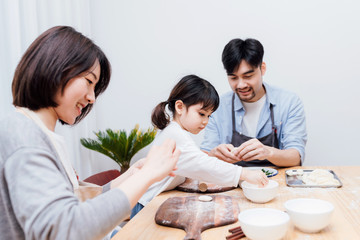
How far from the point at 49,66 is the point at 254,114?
1.82 metres

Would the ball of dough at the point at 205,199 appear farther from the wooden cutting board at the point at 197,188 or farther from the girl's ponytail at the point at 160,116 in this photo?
the girl's ponytail at the point at 160,116

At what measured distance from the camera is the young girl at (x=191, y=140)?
4.46ft

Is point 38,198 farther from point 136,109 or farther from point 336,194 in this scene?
point 136,109

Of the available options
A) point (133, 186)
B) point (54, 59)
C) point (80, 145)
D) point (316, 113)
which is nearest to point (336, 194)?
point (133, 186)

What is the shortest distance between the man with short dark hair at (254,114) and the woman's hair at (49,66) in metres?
1.11

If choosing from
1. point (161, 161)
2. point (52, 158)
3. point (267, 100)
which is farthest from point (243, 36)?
point (52, 158)

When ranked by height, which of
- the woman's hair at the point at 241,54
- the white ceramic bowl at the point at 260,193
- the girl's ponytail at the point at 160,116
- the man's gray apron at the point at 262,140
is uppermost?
the woman's hair at the point at 241,54

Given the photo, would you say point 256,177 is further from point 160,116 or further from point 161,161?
point 160,116

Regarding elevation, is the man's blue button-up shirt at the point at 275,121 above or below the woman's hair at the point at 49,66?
below

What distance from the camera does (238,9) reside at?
2.98 m

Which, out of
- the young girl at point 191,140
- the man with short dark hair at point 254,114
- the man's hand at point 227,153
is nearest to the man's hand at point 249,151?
the man's hand at point 227,153

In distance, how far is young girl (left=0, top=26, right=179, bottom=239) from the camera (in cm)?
68

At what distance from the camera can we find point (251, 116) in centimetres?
240

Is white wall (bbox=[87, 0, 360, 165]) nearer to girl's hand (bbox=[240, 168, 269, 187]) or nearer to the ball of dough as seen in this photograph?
girl's hand (bbox=[240, 168, 269, 187])
